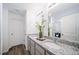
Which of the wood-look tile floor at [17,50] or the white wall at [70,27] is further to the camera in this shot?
the wood-look tile floor at [17,50]

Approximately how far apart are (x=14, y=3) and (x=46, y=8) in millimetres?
578

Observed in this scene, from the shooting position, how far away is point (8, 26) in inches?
61.9

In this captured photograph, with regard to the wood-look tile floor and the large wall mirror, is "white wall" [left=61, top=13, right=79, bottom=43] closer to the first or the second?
the large wall mirror

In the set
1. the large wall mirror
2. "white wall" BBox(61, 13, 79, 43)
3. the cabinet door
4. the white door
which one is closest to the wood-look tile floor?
the white door

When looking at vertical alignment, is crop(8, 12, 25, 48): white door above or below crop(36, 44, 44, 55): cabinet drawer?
above

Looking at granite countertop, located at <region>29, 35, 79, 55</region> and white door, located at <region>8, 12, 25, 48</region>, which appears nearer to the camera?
granite countertop, located at <region>29, 35, 79, 55</region>

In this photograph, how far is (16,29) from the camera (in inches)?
A: 64.2

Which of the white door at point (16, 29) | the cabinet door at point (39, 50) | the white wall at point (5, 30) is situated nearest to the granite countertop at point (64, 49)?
the cabinet door at point (39, 50)

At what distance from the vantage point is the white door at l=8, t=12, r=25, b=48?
160 centimetres

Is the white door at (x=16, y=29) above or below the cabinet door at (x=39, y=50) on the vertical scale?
above

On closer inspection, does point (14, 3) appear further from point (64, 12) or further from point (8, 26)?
point (64, 12)

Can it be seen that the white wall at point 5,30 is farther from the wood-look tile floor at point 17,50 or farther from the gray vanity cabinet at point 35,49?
the gray vanity cabinet at point 35,49

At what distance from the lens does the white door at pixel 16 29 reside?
160cm
